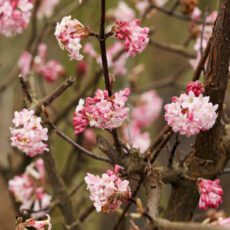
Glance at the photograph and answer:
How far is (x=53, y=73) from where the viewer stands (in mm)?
2783

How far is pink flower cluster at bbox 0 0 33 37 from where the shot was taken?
188cm

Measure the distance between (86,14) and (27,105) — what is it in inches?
25.2

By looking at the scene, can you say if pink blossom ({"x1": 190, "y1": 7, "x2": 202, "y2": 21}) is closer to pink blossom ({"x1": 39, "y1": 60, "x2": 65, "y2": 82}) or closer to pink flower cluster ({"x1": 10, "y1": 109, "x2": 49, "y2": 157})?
pink blossom ({"x1": 39, "y1": 60, "x2": 65, "y2": 82})

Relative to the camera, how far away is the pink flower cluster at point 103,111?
150 centimetres

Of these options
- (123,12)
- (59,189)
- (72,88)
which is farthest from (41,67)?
(59,189)

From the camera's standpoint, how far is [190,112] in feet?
4.89

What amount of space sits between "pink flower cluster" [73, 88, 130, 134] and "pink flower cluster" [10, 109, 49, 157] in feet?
0.33

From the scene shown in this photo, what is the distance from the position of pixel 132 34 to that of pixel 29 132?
367 mm

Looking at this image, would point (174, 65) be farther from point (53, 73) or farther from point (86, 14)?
point (86, 14)

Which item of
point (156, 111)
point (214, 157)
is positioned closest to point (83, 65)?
point (156, 111)

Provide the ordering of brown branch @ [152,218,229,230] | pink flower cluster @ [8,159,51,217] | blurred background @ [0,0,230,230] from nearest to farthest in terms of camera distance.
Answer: brown branch @ [152,218,229,230] → pink flower cluster @ [8,159,51,217] → blurred background @ [0,0,230,230]

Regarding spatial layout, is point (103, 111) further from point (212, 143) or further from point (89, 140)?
point (89, 140)

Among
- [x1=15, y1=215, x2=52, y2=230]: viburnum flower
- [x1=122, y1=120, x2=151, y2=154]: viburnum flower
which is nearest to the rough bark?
[x1=15, y1=215, x2=52, y2=230]: viburnum flower

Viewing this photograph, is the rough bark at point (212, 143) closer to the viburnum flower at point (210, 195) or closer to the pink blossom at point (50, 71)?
the viburnum flower at point (210, 195)
